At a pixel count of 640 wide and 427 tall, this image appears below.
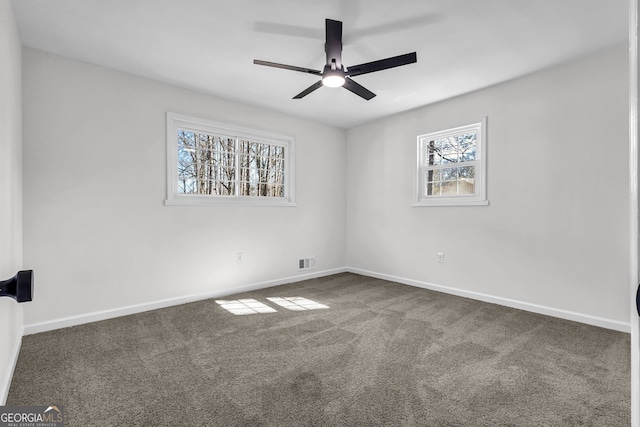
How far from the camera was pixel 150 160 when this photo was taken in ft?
11.5

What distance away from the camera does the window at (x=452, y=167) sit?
3.88 meters

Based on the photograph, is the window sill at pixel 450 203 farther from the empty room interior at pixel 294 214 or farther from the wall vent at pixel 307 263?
the wall vent at pixel 307 263

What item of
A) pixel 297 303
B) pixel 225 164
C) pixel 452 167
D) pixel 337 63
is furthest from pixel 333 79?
pixel 297 303

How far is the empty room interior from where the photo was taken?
2.00 m

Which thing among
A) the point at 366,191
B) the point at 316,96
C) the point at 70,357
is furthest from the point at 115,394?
the point at 366,191

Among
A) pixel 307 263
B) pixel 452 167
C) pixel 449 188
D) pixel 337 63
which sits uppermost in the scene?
pixel 337 63

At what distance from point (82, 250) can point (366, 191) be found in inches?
148

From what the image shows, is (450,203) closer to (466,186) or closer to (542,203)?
(466,186)

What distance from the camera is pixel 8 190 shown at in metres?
2.09

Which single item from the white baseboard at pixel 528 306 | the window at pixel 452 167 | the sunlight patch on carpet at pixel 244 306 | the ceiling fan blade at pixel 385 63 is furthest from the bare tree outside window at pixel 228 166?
the white baseboard at pixel 528 306

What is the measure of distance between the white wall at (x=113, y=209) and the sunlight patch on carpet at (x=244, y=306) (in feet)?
1.13

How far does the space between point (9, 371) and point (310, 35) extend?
323 centimetres

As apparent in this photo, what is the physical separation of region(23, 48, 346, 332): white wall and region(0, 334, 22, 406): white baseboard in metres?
0.42

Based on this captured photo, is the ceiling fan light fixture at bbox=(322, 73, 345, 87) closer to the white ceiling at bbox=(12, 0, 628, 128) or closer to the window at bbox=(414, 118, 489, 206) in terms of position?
the white ceiling at bbox=(12, 0, 628, 128)
